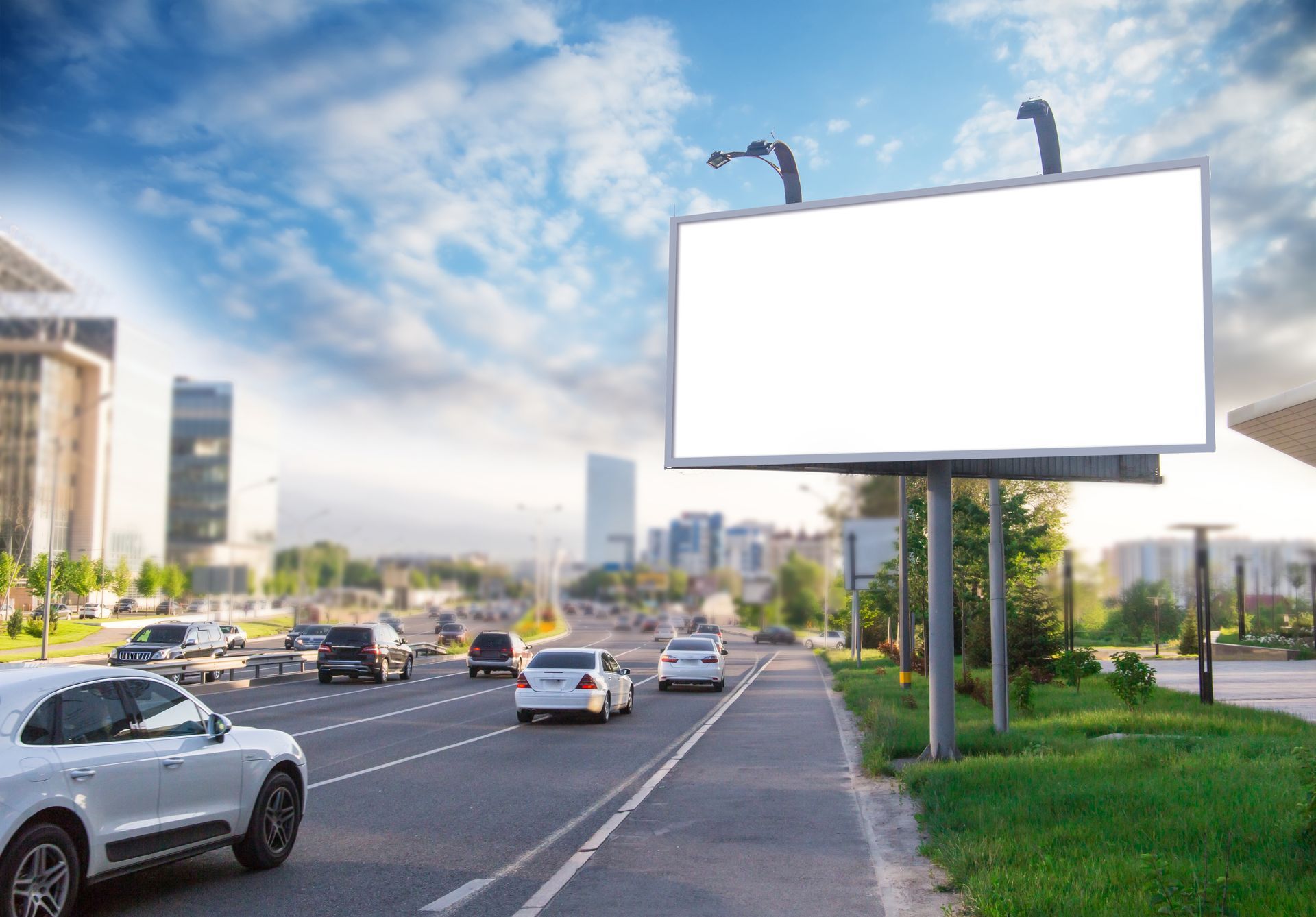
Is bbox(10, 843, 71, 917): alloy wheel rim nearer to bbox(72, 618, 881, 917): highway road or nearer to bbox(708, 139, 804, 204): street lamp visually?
bbox(72, 618, 881, 917): highway road

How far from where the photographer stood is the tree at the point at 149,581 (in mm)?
41281

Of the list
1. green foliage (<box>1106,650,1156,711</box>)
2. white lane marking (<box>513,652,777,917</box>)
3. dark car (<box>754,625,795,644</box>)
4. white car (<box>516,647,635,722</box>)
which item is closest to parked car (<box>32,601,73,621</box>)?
white car (<box>516,647,635,722</box>)

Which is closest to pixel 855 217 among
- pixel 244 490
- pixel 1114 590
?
pixel 1114 590

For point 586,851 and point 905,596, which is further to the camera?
point 905,596

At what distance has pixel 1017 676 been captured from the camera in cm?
2062

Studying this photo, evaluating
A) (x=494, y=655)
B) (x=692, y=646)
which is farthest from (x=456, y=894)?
(x=494, y=655)

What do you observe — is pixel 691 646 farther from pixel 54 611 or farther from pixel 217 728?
pixel 217 728

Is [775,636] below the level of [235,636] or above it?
below

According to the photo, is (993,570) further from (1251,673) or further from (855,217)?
(1251,673)

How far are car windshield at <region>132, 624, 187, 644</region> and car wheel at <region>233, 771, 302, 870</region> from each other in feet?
86.3

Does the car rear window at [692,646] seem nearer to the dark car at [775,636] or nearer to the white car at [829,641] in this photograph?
the white car at [829,641]

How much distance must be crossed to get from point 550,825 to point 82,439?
41874mm

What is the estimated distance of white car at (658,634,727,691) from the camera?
102 ft

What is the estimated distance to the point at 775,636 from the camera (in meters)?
79.6
